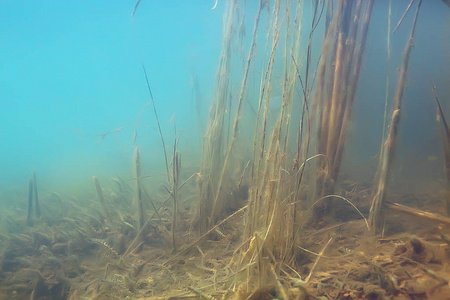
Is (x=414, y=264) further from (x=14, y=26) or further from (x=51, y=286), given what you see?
(x=14, y=26)

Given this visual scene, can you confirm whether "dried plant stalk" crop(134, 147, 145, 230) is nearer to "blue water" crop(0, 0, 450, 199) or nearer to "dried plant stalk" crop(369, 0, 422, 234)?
"blue water" crop(0, 0, 450, 199)

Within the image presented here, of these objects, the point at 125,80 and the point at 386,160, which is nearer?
the point at 386,160

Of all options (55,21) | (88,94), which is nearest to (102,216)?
(55,21)

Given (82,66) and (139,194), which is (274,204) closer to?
(139,194)

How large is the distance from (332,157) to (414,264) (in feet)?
3.46

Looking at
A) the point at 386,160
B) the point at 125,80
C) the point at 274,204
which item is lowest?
the point at 274,204

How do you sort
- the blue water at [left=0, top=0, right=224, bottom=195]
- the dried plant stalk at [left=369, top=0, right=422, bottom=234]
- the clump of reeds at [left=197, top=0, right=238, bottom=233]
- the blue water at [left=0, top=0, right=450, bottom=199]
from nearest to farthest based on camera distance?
the dried plant stalk at [left=369, top=0, right=422, bottom=234], the clump of reeds at [left=197, top=0, right=238, bottom=233], the blue water at [left=0, top=0, right=450, bottom=199], the blue water at [left=0, top=0, right=224, bottom=195]

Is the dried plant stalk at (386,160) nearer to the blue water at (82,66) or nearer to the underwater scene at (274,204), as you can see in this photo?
the underwater scene at (274,204)

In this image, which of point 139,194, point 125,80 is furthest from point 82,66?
point 139,194

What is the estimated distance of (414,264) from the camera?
Result: 129cm

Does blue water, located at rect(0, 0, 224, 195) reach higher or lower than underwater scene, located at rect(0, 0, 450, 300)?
higher

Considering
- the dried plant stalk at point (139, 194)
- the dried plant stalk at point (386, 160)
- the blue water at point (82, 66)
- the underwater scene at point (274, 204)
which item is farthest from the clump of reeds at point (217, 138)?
the blue water at point (82, 66)

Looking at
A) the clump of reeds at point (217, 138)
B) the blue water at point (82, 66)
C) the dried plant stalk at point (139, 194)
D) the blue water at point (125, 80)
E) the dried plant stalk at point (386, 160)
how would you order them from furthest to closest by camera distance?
1. the blue water at point (82, 66)
2. the blue water at point (125, 80)
3. the dried plant stalk at point (139, 194)
4. the clump of reeds at point (217, 138)
5. the dried plant stalk at point (386, 160)

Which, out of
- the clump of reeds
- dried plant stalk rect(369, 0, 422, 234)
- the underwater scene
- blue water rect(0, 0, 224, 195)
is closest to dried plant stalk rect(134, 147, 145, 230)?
the underwater scene
